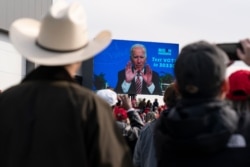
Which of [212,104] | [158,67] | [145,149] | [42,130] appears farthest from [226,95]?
[158,67]

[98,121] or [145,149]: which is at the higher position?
[98,121]

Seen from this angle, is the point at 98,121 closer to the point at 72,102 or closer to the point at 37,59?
the point at 72,102

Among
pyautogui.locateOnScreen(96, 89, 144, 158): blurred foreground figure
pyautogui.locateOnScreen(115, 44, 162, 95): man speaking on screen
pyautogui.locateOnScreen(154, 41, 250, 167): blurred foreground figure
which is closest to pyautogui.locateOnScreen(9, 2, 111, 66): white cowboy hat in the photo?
pyautogui.locateOnScreen(154, 41, 250, 167): blurred foreground figure

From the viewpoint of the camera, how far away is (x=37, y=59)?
3027mm

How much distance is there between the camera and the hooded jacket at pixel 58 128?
9.46 ft

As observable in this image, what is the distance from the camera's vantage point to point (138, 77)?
26.5 meters

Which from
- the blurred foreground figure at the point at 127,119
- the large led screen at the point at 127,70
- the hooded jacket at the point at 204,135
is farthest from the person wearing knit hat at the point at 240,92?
the large led screen at the point at 127,70

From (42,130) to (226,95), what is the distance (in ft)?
2.93

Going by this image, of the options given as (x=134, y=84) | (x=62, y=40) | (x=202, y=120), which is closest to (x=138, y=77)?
(x=134, y=84)

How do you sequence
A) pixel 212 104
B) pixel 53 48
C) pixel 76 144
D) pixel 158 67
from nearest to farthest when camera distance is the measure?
pixel 212 104 < pixel 76 144 < pixel 53 48 < pixel 158 67

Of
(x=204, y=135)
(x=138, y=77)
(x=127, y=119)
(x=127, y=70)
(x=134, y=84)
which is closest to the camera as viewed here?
(x=204, y=135)

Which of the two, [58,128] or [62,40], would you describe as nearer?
[58,128]

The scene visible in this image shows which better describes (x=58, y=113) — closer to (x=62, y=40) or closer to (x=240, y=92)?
(x=62, y=40)

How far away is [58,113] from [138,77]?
23.6m
